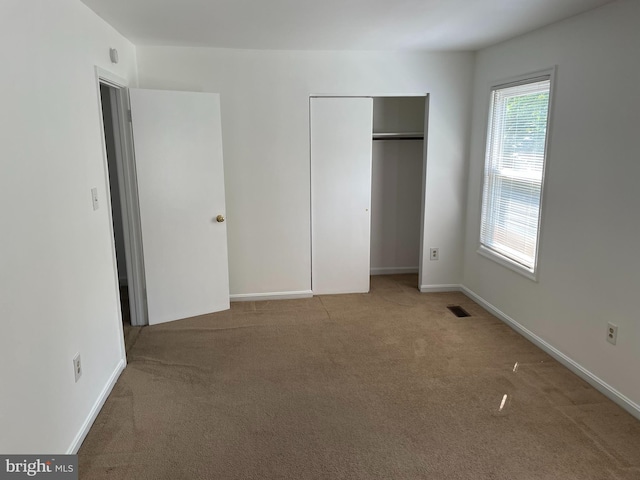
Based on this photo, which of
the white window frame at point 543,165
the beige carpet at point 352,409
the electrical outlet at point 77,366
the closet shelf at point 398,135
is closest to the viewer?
the beige carpet at point 352,409

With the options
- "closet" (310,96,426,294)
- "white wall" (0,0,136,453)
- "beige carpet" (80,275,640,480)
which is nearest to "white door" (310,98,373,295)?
"closet" (310,96,426,294)

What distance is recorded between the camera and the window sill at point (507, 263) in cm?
362

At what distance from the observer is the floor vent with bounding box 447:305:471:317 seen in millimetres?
4235

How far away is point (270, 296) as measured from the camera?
15.2 ft

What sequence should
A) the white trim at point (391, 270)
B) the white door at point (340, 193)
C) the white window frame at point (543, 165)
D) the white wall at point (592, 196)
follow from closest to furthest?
1. the white wall at point (592, 196)
2. the white window frame at point (543, 165)
3. the white door at point (340, 193)
4. the white trim at point (391, 270)

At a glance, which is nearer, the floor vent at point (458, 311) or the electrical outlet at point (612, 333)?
the electrical outlet at point (612, 333)

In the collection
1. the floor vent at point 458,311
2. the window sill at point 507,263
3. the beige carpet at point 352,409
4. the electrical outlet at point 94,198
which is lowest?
the beige carpet at point 352,409

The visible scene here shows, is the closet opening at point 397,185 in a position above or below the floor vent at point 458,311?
above

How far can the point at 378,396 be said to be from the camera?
2.88 meters

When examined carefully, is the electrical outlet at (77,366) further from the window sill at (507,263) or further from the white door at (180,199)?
the window sill at (507,263)

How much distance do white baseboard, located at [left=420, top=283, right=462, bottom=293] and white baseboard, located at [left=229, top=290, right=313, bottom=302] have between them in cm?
121

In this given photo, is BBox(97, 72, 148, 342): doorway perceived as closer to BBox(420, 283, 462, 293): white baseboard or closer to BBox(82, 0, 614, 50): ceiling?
BBox(82, 0, 614, 50): ceiling

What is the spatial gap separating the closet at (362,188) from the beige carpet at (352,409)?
2.87ft

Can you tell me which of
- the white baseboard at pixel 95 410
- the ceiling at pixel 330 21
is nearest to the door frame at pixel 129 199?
the ceiling at pixel 330 21
